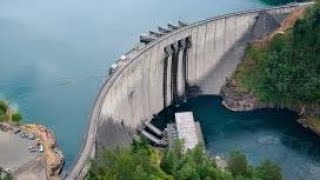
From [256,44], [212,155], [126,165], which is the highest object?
[256,44]

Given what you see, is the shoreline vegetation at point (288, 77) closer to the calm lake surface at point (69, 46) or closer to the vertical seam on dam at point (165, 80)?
the calm lake surface at point (69, 46)

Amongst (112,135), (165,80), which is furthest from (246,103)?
(112,135)

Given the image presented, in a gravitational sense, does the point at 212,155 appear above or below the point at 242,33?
below

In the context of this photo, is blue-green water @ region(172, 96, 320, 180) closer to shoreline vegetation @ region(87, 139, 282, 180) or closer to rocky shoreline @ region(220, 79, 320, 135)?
rocky shoreline @ region(220, 79, 320, 135)

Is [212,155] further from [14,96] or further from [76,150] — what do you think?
[14,96]

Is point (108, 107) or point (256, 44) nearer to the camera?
point (108, 107)

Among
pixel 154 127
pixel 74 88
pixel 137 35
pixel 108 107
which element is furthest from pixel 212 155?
pixel 137 35

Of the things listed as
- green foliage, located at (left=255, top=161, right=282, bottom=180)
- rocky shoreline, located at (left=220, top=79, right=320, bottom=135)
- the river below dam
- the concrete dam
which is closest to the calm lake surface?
the river below dam
